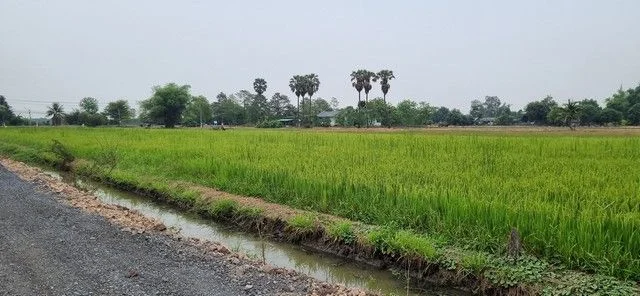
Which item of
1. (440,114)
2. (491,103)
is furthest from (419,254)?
(491,103)

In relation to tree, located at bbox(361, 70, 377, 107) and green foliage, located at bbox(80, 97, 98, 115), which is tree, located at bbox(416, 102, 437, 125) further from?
green foliage, located at bbox(80, 97, 98, 115)

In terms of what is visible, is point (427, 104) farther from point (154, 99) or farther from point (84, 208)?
point (84, 208)

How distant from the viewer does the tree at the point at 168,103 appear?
6694 centimetres

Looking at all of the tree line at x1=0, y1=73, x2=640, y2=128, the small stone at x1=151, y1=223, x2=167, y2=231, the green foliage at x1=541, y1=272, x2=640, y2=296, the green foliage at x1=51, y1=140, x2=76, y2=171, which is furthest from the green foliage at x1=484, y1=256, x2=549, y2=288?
the tree line at x1=0, y1=73, x2=640, y2=128

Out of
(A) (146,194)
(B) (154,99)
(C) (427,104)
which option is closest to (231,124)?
(B) (154,99)

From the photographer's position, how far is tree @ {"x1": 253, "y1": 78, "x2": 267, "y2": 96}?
3701 inches

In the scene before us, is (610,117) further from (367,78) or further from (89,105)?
(89,105)

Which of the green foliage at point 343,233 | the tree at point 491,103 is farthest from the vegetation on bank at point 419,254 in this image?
the tree at point 491,103

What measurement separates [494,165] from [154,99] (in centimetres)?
6395

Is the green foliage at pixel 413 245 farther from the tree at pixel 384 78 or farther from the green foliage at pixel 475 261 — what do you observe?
the tree at pixel 384 78

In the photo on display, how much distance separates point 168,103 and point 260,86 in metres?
29.5

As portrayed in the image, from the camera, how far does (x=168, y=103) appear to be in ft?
220

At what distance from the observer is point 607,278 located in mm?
4414

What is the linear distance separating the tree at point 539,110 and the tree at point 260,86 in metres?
50.5
